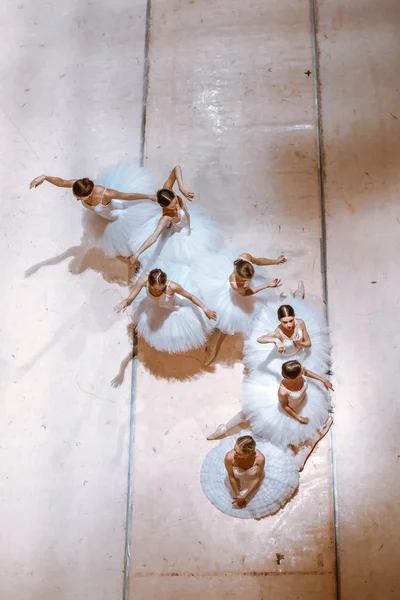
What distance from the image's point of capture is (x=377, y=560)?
311cm

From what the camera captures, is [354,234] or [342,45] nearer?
[354,234]

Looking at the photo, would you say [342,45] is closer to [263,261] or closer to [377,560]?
[263,261]

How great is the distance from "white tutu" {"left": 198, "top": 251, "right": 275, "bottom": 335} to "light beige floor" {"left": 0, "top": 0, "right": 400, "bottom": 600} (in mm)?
234

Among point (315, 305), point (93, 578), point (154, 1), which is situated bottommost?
point (93, 578)

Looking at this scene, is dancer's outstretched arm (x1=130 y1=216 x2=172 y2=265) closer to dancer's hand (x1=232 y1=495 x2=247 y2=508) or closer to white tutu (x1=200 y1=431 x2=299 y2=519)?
white tutu (x1=200 y1=431 x2=299 y2=519)

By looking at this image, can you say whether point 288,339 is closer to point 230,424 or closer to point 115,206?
point 230,424

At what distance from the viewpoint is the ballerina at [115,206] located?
3303mm

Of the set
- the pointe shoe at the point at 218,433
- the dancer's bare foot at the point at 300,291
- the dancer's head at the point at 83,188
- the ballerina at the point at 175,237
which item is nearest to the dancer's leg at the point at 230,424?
the pointe shoe at the point at 218,433

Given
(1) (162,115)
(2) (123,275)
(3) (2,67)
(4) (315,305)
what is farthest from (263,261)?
(3) (2,67)

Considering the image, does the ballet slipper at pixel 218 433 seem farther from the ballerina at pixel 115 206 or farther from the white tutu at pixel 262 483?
the ballerina at pixel 115 206

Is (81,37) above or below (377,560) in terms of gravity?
above

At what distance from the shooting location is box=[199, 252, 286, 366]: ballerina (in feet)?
10.1

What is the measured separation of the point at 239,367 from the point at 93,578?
125cm

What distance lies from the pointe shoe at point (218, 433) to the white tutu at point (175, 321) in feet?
1.36
